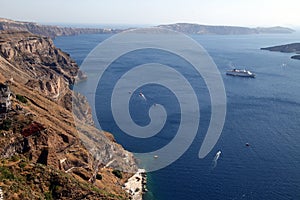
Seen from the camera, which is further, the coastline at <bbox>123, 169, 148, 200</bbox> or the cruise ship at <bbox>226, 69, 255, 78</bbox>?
the cruise ship at <bbox>226, 69, 255, 78</bbox>

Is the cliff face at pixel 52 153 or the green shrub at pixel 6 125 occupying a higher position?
the green shrub at pixel 6 125

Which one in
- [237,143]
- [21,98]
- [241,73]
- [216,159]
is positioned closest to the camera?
[21,98]

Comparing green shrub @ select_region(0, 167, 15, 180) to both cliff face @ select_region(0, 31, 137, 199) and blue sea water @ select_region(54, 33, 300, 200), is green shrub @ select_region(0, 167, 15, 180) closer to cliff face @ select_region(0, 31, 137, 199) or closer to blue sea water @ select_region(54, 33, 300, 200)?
cliff face @ select_region(0, 31, 137, 199)

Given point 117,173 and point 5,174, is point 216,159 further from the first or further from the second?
point 5,174

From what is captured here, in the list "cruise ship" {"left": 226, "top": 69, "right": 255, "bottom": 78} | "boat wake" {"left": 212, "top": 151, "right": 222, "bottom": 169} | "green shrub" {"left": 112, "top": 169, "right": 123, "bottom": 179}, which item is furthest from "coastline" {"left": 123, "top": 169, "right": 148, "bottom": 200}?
"cruise ship" {"left": 226, "top": 69, "right": 255, "bottom": 78}

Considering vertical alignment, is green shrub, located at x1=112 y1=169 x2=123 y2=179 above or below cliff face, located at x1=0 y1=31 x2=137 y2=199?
below

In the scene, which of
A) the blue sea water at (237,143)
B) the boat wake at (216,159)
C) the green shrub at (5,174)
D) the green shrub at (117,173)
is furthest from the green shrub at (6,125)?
the boat wake at (216,159)

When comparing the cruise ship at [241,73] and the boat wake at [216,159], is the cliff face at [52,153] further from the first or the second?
the cruise ship at [241,73]

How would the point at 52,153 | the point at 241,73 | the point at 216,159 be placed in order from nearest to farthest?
the point at 52,153 → the point at 216,159 → the point at 241,73

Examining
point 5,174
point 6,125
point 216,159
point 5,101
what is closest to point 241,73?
point 216,159
